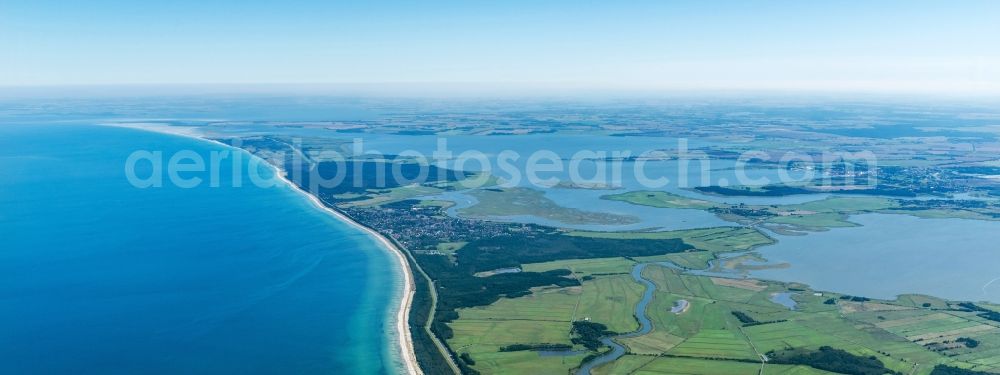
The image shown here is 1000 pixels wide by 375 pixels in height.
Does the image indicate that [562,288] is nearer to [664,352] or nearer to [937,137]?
[664,352]

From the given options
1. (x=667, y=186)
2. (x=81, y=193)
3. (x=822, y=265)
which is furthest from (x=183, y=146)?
(x=822, y=265)

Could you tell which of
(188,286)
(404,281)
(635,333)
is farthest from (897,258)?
(188,286)

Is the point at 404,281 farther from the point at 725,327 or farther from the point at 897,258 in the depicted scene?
the point at 897,258

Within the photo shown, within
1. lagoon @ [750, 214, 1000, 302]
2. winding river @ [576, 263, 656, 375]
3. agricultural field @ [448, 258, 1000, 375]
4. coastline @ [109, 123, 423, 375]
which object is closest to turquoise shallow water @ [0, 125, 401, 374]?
coastline @ [109, 123, 423, 375]

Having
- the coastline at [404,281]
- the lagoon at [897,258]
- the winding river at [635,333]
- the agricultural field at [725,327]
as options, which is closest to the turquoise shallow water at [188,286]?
the coastline at [404,281]

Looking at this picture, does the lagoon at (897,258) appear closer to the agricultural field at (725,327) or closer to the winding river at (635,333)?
the agricultural field at (725,327)
